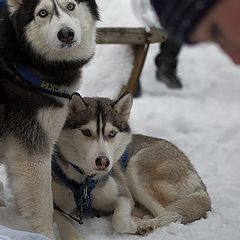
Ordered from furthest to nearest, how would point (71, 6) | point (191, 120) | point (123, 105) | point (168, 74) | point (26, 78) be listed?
1. point (168, 74)
2. point (191, 120)
3. point (123, 105)
4. point (26, 78)
5. point (71, 6)

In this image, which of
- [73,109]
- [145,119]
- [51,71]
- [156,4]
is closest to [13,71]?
[51,71]

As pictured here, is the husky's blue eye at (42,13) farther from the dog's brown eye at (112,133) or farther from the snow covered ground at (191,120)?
the snow covered ground at (191,120)

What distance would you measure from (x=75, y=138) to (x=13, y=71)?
0.57 meters

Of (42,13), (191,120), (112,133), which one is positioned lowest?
(191,120)

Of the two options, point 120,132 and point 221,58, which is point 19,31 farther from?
point 221,58

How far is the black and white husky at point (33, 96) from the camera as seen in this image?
2971 millimetres

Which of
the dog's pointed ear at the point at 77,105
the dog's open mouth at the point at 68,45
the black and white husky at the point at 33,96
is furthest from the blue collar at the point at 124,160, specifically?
the dog's open mouth at the point at 68,45

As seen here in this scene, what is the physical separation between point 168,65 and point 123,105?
4395 millimetres

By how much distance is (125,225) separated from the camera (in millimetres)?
3270

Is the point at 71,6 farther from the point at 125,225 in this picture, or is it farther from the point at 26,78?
the point at 125,225

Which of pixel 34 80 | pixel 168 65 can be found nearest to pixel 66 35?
pixel 34 80

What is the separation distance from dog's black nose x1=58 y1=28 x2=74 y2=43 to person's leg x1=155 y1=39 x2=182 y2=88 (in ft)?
14.9

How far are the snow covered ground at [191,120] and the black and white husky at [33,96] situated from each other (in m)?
0.21

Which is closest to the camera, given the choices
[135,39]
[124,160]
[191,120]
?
[124,160]
